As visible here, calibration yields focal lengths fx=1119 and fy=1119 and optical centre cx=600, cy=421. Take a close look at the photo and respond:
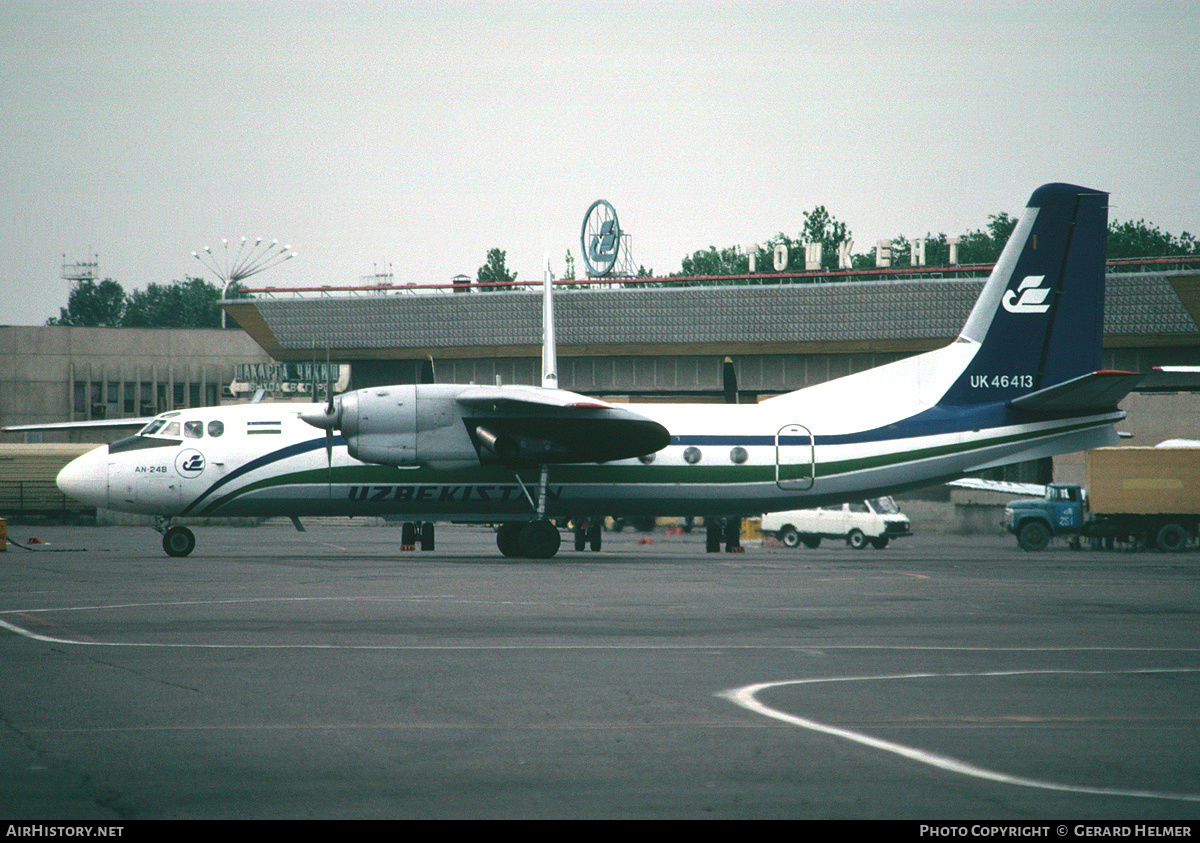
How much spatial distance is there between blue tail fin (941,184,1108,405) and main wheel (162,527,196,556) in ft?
61.4

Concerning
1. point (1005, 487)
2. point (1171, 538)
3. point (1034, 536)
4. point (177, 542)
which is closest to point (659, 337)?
point (1005, 487)

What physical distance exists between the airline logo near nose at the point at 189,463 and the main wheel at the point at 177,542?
133cm

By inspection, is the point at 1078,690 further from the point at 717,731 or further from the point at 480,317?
the point at 480,317

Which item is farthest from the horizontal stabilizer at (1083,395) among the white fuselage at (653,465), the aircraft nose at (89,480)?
the aircraft nose at (89,480)

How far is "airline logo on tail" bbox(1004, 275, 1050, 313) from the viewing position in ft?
89.5

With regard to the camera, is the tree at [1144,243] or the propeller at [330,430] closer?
the propeller at [330,430]

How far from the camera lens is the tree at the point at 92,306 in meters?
161

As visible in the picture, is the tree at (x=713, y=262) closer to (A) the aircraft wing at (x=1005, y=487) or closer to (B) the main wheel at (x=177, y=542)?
(A) the aircraft wing at (x=1005, y=487)

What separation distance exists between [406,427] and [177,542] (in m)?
6.26

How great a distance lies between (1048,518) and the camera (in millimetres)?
38188

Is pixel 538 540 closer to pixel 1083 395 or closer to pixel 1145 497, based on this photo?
pixel 1083 395

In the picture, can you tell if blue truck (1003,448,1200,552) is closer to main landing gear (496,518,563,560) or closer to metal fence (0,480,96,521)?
main landing gear (496,518,563,560)

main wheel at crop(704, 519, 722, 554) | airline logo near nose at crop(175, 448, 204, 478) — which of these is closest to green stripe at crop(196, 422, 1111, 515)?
airline logo near nose at crop(175, 448, 204, 478)

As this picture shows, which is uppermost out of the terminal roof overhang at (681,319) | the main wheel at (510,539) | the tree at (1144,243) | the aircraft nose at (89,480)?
the tree at (1144,243)
